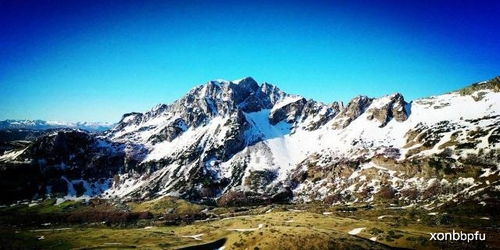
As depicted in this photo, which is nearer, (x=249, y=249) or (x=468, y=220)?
(x=249, y=249)

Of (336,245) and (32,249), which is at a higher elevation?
(336,245)

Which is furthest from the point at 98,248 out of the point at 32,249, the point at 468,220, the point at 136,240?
the point at 468,220

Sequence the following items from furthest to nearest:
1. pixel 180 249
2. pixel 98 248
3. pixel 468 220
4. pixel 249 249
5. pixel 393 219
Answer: pixel 393 219 < pixel 468 220 < pixel 98 248 < pixel 180 249 < pixel 249 249

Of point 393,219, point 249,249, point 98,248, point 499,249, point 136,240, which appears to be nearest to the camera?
point 499,249

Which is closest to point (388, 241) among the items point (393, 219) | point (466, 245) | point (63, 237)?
point (466, 245)

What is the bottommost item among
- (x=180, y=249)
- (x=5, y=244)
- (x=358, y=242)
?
(x=5, y=244)

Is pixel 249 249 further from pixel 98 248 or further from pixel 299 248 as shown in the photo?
pixel 98 248

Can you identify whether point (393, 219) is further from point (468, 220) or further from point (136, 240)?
point (136, 240)

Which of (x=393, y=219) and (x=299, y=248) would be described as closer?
(x=299, y=248)

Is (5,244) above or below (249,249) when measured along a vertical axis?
below
